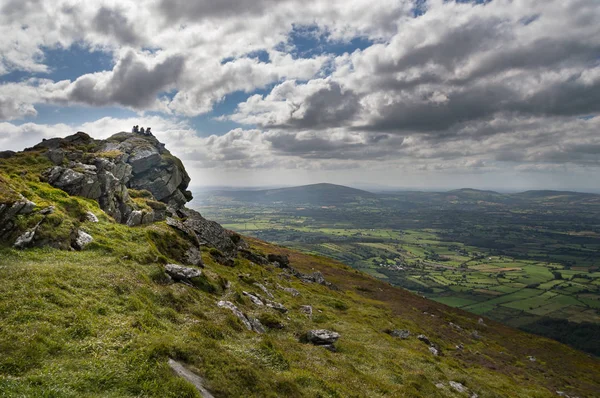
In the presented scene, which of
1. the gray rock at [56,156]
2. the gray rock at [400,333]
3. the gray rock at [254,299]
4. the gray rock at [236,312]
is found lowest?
the gray rock at [400,333]

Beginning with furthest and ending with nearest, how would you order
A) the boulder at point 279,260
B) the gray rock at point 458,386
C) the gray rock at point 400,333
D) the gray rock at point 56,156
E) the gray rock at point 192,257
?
1. the boulder at point 279,260
2. the gray rock at point 56,156
3. the gray rock at point 400,333
4. the gray rock at point 192,257
5. the gray rock at point 458,386

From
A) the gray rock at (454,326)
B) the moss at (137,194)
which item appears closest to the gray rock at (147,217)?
the moss at (137,194)

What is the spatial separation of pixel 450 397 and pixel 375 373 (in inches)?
315

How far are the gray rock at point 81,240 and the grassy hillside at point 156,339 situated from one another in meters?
0.74

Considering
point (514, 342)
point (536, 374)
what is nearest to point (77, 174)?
point (536, 374)

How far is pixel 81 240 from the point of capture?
99.6 feet

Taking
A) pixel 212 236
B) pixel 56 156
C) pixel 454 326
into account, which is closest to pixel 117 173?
pixel 56 156

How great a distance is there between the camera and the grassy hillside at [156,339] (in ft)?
45.8

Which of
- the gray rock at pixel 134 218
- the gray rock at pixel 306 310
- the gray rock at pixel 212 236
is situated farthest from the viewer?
the gray rock at pixel 212 236

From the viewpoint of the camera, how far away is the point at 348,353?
32.6 meters

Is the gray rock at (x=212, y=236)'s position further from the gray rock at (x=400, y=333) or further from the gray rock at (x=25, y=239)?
the gray rock at (x=25, y=239)

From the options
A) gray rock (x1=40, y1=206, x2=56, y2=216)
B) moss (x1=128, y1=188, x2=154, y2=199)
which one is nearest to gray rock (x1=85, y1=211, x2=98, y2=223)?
gray rock (x1=40, y1=206, x2=56, y2=216)

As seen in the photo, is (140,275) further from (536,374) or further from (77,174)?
(536,374)

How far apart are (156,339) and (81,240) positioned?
19.1 metres
